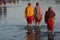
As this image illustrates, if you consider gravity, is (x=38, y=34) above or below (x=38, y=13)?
below

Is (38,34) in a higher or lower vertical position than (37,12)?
lower

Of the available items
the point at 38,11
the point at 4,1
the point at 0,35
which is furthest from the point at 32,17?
the point at 4,1

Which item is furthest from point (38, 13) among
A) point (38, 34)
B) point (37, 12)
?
point (38, 34)

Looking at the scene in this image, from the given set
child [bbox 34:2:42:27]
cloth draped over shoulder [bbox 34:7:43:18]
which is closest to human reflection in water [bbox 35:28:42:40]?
child [bbox 34:2:42:27]

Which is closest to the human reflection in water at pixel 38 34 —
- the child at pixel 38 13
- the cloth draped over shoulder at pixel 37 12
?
the child at pixel 38 13

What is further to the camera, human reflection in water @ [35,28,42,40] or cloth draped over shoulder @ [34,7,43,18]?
cloth draped over shoulder @ [34,7,43,18]

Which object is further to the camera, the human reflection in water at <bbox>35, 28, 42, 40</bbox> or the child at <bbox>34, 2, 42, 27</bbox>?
the child at <bbox>34, 2, 42, 27</bbox>

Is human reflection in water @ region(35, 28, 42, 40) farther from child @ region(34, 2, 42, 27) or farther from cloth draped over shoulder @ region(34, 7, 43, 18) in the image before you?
cloth draped over shoulder @ region(34, 7, 43, 18)

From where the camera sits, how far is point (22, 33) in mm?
17219

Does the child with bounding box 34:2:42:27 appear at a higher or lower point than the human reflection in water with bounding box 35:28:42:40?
higher

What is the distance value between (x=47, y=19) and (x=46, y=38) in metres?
1.48

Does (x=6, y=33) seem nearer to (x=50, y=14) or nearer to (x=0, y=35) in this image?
(x=0, y=35)

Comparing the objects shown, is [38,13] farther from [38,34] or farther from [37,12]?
[38,34]

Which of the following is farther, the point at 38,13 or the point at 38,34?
the point at 38,13
